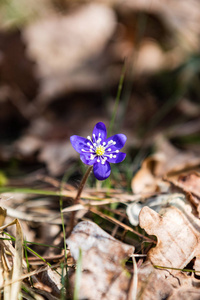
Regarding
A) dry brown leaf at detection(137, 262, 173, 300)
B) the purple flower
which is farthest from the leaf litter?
the purple flower

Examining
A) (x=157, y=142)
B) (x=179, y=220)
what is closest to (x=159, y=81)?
(x=157, y=142)

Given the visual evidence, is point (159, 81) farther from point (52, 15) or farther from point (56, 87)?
point (52, 15)

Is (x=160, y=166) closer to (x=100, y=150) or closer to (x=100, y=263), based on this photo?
(x=100, y=150)

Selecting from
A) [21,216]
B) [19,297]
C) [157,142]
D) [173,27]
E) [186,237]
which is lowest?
[19,297]

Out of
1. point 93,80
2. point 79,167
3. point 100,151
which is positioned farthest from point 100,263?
point 93,80

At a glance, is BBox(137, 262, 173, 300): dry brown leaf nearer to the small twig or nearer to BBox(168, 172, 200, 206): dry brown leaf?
the small twig

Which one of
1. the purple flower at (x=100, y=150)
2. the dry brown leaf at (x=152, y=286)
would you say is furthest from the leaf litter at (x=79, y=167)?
the purple flower at (x=100, y=150)
